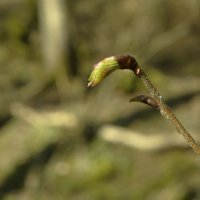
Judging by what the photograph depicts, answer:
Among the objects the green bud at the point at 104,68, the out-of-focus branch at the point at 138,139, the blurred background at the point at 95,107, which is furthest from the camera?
the out-of-focus branch at the point at 138,139

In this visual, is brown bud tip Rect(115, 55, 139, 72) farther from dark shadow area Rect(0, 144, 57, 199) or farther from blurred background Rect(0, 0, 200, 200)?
dark shadow area Rect(0, 144, 57, 199)

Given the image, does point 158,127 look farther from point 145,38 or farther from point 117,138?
point 145,38

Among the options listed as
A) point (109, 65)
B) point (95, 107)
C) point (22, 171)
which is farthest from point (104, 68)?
point (95, 107)

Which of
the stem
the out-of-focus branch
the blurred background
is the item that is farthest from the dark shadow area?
the stem

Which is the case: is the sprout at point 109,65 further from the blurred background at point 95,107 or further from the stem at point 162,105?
the blurred background at point 95,107

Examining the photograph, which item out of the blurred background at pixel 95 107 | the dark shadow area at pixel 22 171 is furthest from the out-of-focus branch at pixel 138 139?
the dark shadow area at pixel 22 171

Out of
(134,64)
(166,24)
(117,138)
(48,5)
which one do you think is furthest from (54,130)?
(134,64)
